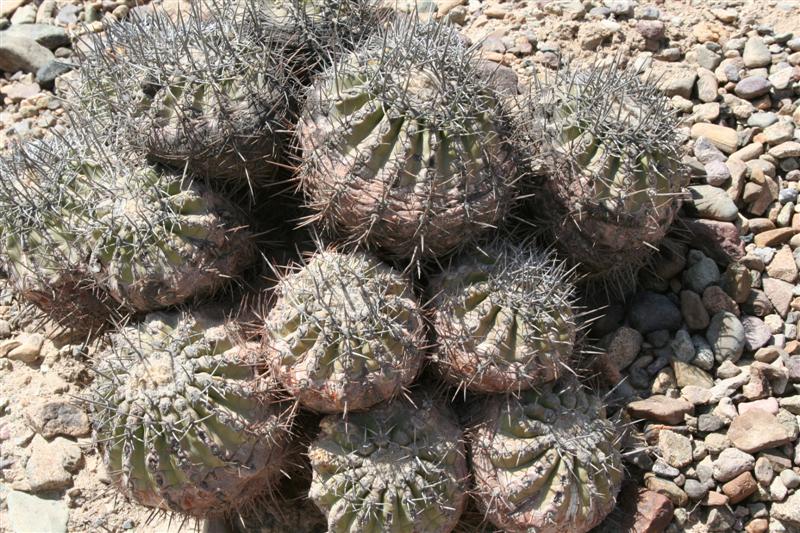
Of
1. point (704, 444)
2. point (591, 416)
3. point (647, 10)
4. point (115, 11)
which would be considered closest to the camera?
point (591, 416)

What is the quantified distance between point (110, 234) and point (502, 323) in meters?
1.57

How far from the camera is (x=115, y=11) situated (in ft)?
20.6

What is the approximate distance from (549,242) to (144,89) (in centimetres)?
185

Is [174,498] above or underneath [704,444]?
above

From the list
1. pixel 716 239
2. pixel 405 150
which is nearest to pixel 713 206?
pixel 716 239

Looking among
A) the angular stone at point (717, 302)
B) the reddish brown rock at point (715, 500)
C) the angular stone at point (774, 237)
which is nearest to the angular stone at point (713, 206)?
the angular stone at point (774, 237)

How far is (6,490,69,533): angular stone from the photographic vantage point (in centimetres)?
409

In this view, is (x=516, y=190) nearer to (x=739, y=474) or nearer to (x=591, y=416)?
(x=591, y=416)

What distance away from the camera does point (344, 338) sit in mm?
3229

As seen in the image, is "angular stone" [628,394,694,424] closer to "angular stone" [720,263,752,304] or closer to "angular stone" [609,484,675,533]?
"angular stone" [609,484,675,533]

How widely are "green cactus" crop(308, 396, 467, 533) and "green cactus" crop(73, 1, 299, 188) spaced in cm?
115

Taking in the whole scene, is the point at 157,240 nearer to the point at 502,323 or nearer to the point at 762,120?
the point at 502,323

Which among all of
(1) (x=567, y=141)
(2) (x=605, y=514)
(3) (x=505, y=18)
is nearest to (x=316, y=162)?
(1) (x=567, y=141)

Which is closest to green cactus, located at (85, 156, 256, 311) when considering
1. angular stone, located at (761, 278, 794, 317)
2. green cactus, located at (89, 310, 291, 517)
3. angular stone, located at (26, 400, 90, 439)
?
green cactus, located at (89, 310, 291, 517)
